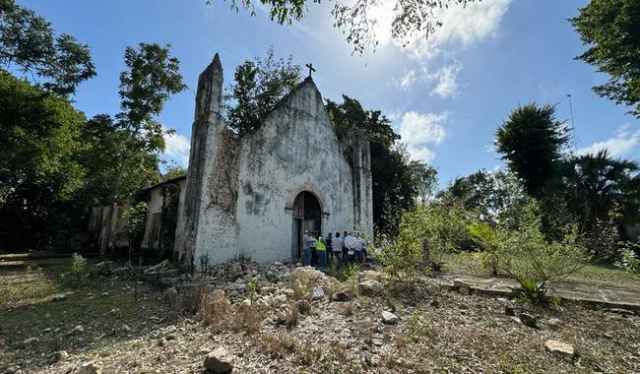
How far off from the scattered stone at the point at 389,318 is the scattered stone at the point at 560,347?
6.42 feet

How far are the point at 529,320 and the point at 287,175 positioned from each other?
29.5 feet

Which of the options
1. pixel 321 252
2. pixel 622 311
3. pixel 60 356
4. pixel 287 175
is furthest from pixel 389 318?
pixel 287 175

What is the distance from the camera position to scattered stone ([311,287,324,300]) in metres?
6.15

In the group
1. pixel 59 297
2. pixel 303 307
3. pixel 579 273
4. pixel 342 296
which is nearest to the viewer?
pixel 303 307

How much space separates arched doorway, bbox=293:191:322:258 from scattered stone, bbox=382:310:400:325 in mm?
7864

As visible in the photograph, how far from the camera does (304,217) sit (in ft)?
43.9

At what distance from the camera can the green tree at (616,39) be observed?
36.2 ft

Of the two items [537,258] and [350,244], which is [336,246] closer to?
[350,244]

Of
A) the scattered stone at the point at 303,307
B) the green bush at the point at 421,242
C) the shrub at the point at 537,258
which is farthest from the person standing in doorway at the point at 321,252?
the shrub at the point at 537,258

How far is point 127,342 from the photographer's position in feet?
15.0

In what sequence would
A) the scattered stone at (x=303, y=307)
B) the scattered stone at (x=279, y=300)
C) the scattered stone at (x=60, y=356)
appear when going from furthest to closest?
Result: 1. the scattered stone at (x=279, y=300)
2. the scattered stone at (x=303, y=307)
3. the scattered stone at (x=60, y=356)

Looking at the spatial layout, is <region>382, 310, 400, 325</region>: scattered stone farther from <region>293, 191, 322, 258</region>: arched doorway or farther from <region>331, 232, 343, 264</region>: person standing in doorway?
<region>293, 191, 322, 258</region>: arched doorway

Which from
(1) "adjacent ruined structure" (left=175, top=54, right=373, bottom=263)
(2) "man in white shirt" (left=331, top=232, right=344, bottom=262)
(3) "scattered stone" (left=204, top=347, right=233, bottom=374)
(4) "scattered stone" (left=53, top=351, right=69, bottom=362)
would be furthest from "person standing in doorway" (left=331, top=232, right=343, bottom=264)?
(4) "scattered stone" (left=53, top=351, right=69, bottom=362)

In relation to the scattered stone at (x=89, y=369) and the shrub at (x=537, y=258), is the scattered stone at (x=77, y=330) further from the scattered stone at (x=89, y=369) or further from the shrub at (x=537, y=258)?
the shrub at (x=537, y=258)
